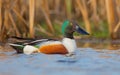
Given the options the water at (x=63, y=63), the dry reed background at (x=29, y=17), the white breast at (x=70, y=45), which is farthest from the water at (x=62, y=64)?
the dry reed background at (x=29, y=17)

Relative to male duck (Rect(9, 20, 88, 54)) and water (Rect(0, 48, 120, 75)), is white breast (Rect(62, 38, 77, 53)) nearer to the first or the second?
male duck (Rect(9, 20, 88, 54))

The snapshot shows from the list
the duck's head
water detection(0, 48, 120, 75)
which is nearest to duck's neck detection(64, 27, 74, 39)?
the duck's head

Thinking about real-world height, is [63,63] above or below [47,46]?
below

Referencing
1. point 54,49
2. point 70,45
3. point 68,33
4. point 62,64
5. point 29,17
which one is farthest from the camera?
point 29,17

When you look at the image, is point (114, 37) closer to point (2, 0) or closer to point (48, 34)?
point (48, 34)

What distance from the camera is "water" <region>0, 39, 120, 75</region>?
21.7 feet

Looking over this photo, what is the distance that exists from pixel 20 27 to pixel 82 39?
1267 millimetres

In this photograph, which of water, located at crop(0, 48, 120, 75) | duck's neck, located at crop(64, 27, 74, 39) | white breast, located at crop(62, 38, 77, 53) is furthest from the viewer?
duck's neck, located at crop(64, 27, 74, 39)

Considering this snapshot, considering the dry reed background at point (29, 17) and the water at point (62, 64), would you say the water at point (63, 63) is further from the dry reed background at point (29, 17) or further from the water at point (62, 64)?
the dry reed background at point (29, 17)

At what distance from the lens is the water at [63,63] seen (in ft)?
21.7

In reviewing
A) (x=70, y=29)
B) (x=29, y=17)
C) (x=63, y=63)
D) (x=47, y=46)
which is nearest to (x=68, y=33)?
(x=70, y=29)

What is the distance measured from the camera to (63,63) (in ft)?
24.0

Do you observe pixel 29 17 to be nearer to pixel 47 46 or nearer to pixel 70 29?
pixel 70 29

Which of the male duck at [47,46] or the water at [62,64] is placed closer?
the water at [62,64]
